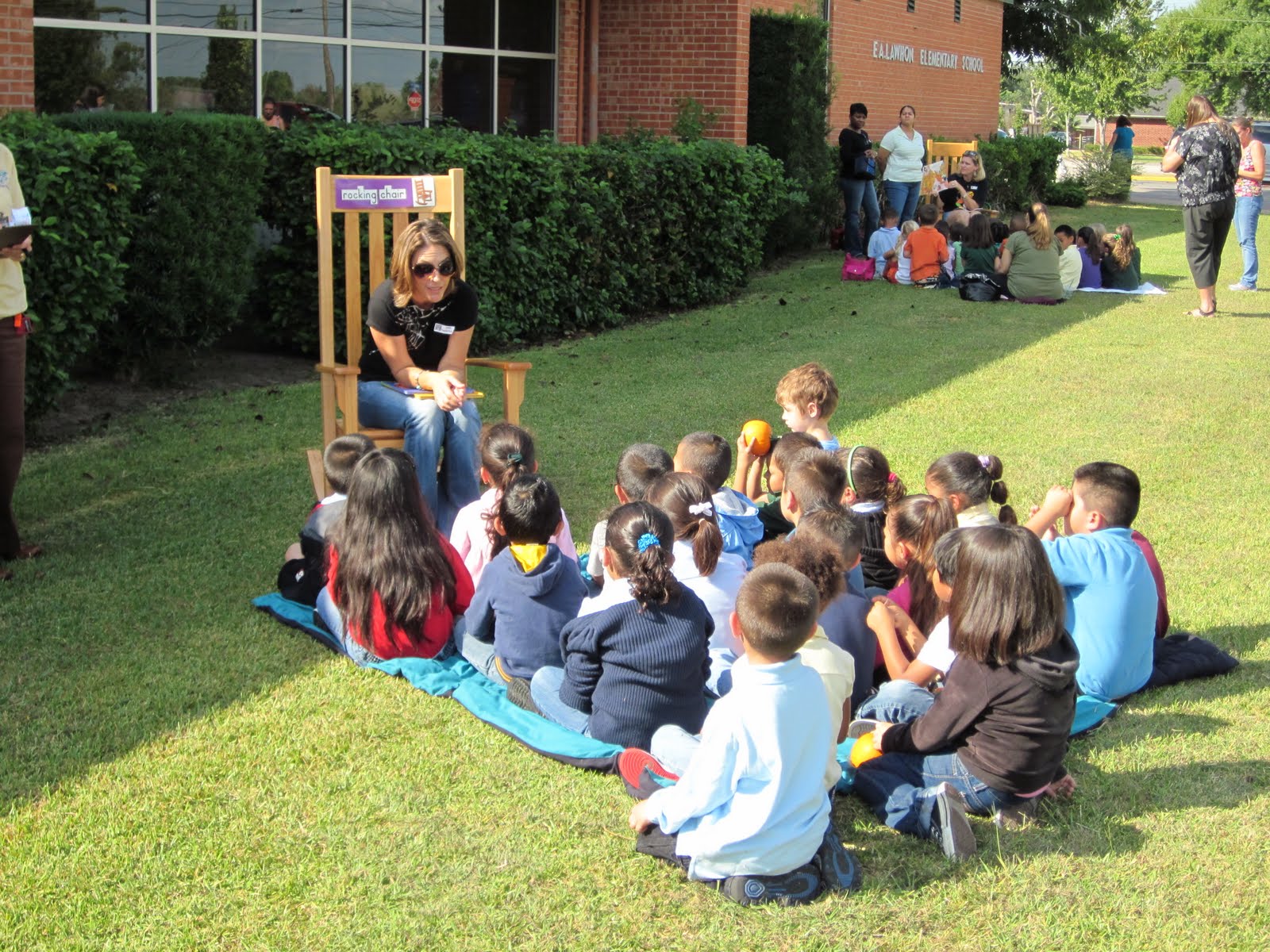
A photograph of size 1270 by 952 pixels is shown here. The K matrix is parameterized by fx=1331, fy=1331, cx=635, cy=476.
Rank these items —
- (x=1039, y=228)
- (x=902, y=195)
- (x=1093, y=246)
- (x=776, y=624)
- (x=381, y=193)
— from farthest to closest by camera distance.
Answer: (x=902, y=195) < (x=1093, y=246) < (x=1039, y=228) < (x=381, y=193) < (x=776, y=624)

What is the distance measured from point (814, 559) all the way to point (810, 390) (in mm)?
1824

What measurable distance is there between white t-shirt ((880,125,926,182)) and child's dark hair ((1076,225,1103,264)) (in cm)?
267

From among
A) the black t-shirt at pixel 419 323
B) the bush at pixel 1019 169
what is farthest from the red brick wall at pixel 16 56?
the bush at pixel 1019 169

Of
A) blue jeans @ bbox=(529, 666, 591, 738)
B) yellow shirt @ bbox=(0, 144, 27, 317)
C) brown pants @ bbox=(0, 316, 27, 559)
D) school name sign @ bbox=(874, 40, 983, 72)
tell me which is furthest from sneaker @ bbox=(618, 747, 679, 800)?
school name sign @ bbox=(874, 40, 983, 72)

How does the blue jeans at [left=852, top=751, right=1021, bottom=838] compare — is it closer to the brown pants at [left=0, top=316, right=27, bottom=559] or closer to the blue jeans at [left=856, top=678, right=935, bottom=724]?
the blue jeans at [left=856, top=678, right=935, bottom=724]

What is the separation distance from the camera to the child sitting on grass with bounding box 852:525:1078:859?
342 centimetres

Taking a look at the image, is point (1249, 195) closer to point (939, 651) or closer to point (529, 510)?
point (939, 651)

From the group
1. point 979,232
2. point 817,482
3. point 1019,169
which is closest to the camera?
point 817,482

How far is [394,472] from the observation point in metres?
4.33

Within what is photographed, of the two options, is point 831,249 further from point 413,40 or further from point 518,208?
point 518,208

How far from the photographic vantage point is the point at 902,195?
16062mm

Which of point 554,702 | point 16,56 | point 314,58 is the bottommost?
point 554,702

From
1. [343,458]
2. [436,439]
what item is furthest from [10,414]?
[436,439]

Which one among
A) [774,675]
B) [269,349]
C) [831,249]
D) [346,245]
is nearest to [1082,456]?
[346,245]
